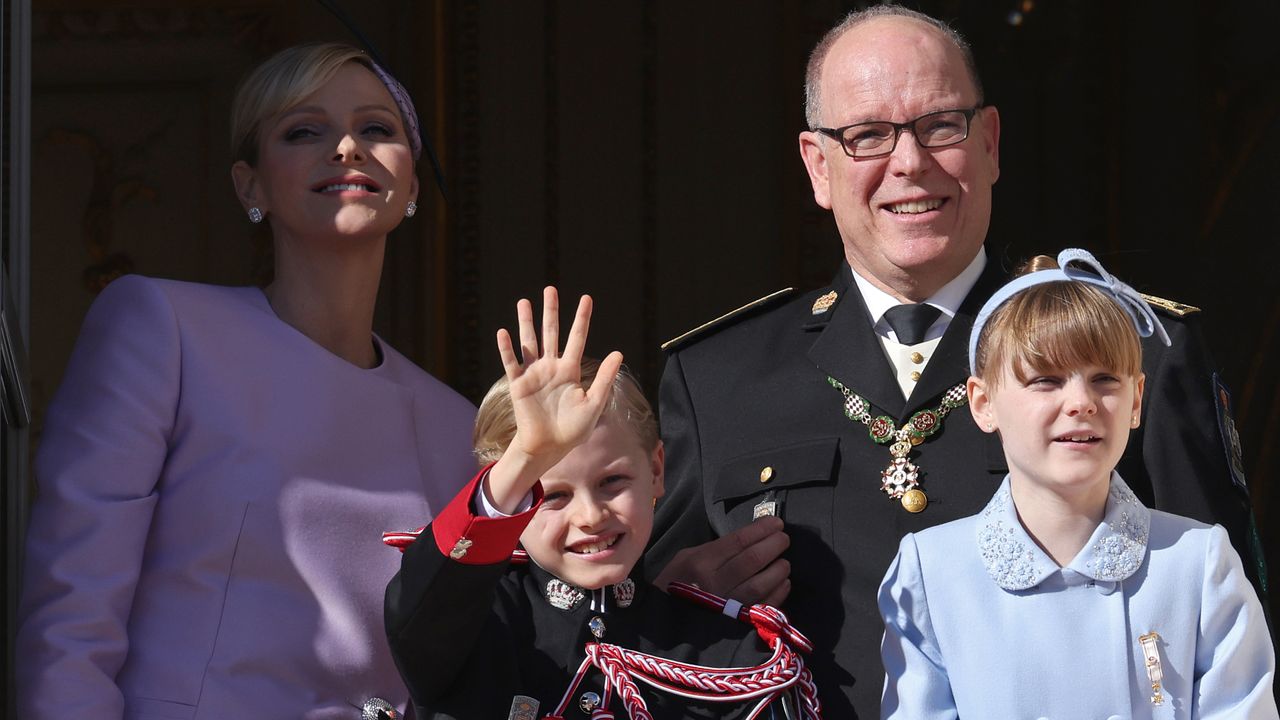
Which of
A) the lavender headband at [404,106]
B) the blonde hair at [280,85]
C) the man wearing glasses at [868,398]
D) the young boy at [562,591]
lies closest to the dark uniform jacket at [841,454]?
the man wearing glasses at [868,398]

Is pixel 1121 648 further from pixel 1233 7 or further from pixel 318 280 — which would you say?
pixel 1233 7

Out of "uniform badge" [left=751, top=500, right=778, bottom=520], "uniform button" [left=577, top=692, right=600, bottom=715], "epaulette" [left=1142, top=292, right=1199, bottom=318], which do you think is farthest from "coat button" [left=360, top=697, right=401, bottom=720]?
"epaulette" [left=1142, top=292, right=1199, bottom=318]

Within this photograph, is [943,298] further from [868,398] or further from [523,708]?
[523,708]

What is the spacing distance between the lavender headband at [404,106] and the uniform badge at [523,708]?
1.00 m

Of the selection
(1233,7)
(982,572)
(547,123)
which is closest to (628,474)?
(982,572)

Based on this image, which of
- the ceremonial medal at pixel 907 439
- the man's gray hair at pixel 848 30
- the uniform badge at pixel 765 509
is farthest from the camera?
the man's gray hair at pixel 848 30

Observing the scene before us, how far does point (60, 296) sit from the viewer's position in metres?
4.27

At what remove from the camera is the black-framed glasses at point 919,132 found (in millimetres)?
2668

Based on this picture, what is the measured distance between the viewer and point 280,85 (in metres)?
2.79

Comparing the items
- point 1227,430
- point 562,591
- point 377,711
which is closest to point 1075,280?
point 1227,430

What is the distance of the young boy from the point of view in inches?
86.0

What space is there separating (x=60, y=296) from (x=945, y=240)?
2.43 m

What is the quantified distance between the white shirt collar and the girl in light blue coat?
47cm

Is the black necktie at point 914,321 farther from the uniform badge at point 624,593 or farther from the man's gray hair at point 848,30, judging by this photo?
the uniform badge at point 624,593
